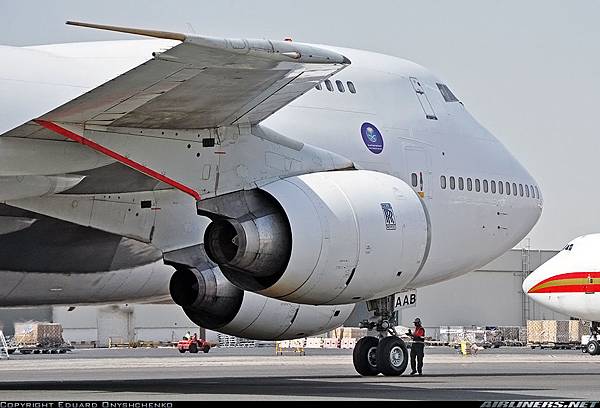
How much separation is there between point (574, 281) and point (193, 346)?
14.6 metres

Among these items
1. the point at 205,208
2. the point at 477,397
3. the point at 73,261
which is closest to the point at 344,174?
the point at 205,208

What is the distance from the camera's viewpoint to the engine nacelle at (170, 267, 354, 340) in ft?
63.4

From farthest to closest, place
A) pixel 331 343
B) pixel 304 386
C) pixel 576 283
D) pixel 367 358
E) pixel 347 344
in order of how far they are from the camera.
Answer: pixel 331 343 → pixel 347 344 → pixel 576 283 → pixel 367 358 → pixel 304 386

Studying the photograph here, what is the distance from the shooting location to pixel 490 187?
2297cm

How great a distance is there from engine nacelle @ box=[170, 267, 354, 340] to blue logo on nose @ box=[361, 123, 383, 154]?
9.73 feet

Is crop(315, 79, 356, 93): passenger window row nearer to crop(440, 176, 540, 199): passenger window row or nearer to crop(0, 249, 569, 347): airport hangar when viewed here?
crop(440, 176, 540, 199): passenger window row

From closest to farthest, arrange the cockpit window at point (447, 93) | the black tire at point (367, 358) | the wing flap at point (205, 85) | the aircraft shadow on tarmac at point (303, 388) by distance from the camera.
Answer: the wing flap at point (205, 85) < the aircraft shadow on tarmac at point (303, 388) < the black tire at point (367, 358) < the cockpit window at point (447, 93)

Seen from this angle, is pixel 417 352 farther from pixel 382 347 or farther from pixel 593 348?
pixel 593 348

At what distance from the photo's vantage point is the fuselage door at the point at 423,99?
22483 mm

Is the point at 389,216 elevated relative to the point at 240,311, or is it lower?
elevated

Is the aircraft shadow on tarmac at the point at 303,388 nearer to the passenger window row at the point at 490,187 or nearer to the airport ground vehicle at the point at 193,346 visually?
the passenger window row at the point at 490,187

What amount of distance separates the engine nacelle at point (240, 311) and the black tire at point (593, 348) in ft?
72.0

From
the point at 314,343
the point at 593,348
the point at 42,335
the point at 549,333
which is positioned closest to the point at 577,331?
the point at 549,333

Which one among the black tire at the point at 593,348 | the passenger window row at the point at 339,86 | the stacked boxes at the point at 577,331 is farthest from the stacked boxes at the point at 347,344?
the passenger window row at the point at 339,86
